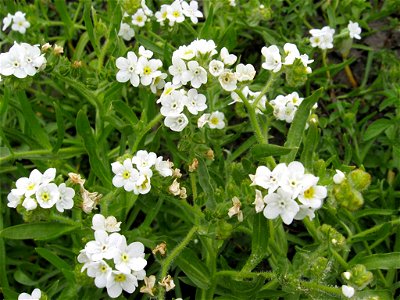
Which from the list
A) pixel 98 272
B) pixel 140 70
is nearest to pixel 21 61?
pixel 140 70

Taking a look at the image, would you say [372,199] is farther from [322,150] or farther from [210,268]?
[210,268]

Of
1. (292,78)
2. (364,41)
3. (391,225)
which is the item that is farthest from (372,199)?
(364,41)

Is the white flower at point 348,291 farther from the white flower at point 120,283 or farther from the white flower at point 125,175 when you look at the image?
the white flower at point 125,175

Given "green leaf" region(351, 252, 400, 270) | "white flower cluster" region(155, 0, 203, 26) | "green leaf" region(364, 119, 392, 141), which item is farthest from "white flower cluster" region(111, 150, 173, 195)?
"green leaf" region(364, 119, 392, 141)

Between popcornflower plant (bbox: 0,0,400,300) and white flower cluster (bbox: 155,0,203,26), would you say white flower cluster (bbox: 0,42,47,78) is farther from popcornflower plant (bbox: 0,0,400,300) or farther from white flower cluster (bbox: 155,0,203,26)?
white flower cluster (bbox: 155,0,203,26)

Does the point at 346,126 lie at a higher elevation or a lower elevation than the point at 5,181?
higher

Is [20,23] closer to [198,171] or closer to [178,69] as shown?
[178,69]

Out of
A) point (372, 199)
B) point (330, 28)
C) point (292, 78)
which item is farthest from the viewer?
point (330, 28)
